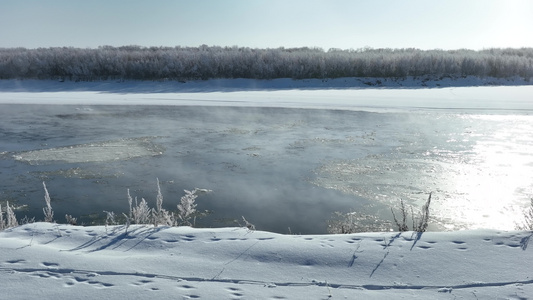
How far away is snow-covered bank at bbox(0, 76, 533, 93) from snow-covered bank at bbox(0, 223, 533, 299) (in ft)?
72.1

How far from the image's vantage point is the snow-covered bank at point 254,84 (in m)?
26.9

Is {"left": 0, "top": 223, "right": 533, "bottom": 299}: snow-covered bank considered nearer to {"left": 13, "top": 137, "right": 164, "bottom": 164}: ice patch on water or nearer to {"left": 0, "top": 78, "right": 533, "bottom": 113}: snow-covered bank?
{"left": 13, "top": 137, "right": 164, "bottom": 164}: ice patch on water

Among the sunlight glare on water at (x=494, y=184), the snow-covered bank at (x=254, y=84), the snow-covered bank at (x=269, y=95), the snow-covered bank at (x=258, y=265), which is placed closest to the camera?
the snow-covered bank at (x=258, y=265)

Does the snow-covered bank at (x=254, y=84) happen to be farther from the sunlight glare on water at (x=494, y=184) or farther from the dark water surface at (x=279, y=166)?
the sunlight glare on water at (x=494, y=184)

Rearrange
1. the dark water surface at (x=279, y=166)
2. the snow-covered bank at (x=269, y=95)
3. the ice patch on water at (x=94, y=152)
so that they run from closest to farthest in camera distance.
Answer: the dark water surface at (x=279, y=166) → the ice patch on water at (x=94, y=152) → the snow-covered bank at (x=269, y=95)

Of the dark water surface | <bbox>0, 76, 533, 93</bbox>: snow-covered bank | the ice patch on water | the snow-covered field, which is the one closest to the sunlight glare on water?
the dark water surface

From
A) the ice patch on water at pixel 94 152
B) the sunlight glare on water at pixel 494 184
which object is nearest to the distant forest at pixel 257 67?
the ice patch on water at pixel 94 152

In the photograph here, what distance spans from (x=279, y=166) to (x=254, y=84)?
19473 millimetres

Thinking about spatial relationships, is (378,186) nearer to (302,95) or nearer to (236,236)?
(236,236)

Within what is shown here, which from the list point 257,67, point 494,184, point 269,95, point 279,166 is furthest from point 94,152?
point 257,67

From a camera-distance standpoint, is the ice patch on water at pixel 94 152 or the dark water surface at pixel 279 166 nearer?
the dark water surface at pixel 279 166

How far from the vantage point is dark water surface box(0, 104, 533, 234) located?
23.3 feet

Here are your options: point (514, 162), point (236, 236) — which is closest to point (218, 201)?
point (236, 236)

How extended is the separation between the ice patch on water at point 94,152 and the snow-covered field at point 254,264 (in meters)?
5.29
